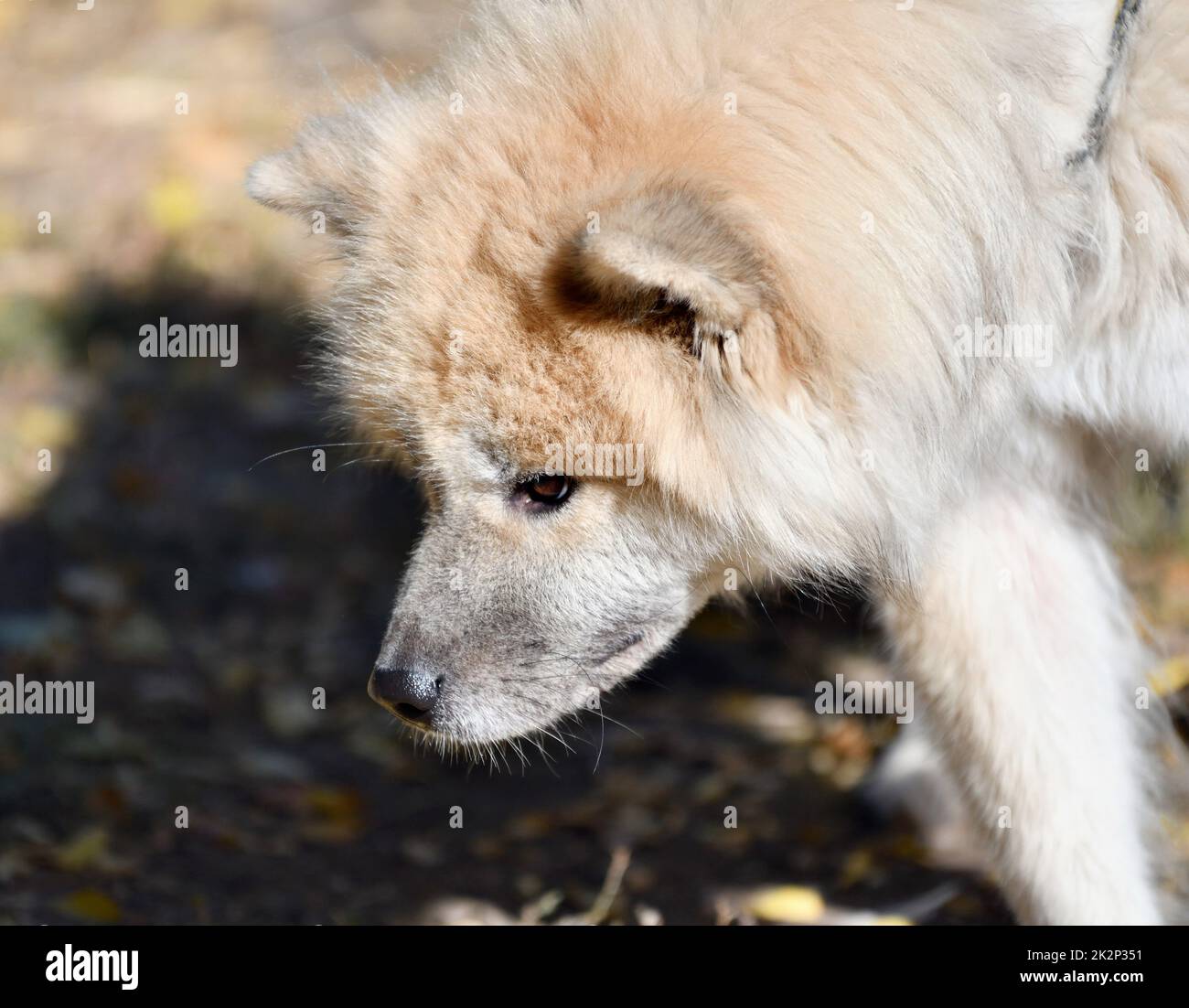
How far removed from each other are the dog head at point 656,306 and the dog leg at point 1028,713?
0.86 feet

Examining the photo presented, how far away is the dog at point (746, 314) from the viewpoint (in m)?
2.38

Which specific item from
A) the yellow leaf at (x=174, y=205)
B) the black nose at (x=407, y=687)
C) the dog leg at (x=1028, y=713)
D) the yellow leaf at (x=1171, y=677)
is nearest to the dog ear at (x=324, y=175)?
the black nose at (x=407, y=687)

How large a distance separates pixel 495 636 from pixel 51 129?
5.32 metres

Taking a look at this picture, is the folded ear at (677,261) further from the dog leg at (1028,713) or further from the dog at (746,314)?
the dog leg at (1028,713)

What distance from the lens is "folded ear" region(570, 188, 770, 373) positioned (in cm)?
215

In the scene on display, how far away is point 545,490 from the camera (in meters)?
2.63

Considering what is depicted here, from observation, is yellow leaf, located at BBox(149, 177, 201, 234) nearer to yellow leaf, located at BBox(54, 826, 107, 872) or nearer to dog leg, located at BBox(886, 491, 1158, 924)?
yellow leaf, located at BBox(54, 826, 107, 872)

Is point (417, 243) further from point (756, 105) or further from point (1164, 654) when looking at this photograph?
point (1164, 654)

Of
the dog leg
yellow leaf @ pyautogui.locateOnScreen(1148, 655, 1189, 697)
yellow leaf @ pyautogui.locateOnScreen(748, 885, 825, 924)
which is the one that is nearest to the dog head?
the dog leg

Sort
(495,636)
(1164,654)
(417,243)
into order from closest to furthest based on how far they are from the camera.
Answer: (417,243) < (495,636) < (1164,654)

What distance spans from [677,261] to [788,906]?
2053mm

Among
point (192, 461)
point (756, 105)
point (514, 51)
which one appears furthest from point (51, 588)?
point (756, 105)

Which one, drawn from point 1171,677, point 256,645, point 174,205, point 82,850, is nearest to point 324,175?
point 82,850

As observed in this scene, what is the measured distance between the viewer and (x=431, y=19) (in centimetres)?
680
